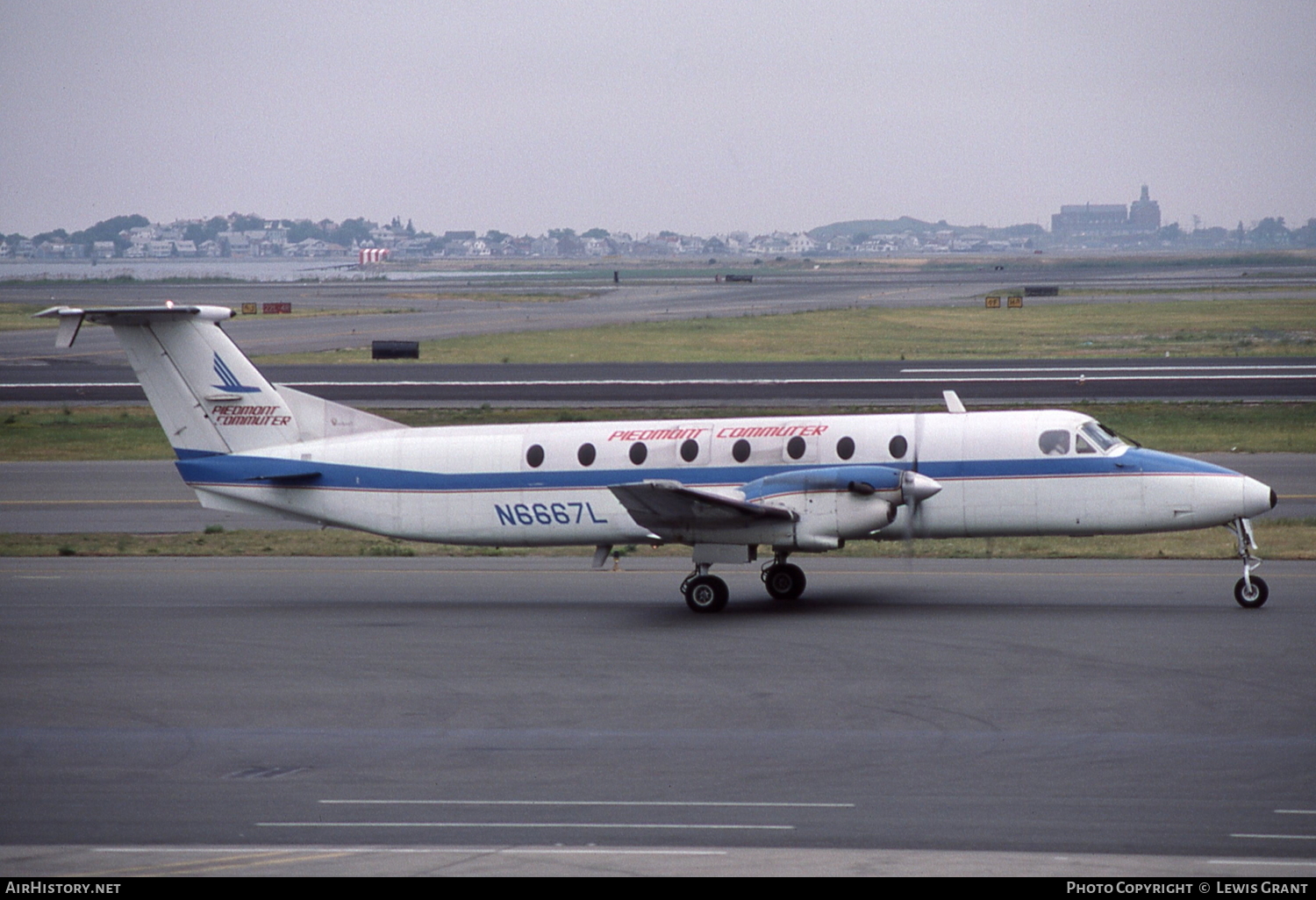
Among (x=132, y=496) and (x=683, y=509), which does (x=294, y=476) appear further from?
(x=132, y=496)

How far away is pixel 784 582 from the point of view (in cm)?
2028

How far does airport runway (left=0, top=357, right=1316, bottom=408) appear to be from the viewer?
147 ft

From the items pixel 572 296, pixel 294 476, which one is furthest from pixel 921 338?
pixel 572 296

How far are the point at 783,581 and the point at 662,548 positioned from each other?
672cm

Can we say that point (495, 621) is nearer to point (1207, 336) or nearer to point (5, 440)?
point (5, 440)

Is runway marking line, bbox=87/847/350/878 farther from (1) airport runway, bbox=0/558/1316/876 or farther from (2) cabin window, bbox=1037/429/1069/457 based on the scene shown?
(2) cabin window, bbox=1037/429/1069/457

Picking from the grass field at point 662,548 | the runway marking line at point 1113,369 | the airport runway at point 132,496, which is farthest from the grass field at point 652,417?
the runway marking line at point 1113,369

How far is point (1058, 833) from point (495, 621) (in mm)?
10471

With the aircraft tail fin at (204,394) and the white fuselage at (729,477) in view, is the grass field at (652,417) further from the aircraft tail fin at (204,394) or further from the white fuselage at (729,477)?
the aircraft tail fin at (204,394)

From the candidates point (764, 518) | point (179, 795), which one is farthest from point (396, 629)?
point (179, 795)

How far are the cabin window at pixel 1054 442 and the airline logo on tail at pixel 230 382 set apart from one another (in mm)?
12556

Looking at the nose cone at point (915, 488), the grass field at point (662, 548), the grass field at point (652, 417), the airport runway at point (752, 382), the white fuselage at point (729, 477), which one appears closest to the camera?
the nose cone at point (915, 488)

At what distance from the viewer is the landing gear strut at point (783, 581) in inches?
797

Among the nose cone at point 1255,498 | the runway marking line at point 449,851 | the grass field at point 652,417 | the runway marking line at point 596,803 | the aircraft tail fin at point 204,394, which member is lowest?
the runway marking line at point 596,803
